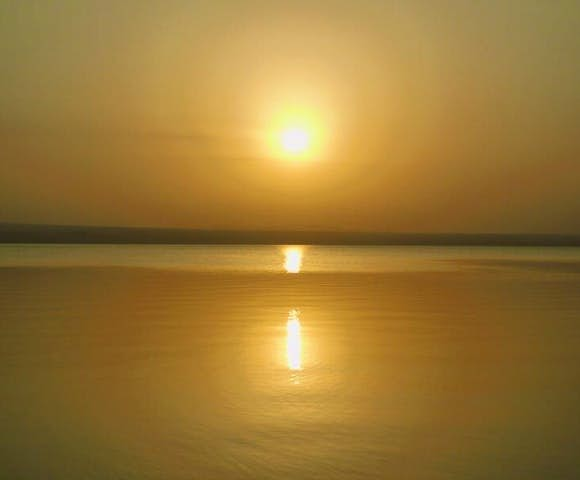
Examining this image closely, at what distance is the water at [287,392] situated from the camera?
420cm

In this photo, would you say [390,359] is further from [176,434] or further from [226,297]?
[226,297]

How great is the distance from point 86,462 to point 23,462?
39cm

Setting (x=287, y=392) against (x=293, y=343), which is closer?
(x=287, y=392)

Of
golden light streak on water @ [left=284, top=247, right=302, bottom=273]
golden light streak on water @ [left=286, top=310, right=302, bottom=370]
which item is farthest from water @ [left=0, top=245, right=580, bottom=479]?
golden light streak on water @ [left=284, top=247, right=302, bottom=273]

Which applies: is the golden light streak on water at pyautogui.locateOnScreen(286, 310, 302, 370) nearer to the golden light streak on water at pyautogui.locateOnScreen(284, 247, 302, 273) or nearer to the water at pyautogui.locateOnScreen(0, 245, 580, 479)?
the water at pyautogui.locateOnScreen(0, 245, 580, 479)

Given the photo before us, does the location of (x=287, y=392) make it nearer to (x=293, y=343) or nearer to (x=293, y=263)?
(x=293, y=343)

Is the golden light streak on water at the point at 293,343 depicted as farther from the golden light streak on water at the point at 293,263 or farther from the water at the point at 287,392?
the golden light streak on water at the point at 293,263

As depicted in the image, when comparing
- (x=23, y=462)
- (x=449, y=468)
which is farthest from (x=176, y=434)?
→ (x=449, y=468)

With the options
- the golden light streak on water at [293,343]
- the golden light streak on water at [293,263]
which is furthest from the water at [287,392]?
the golden light streak on water at [293,263]

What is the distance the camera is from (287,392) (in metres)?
5.85

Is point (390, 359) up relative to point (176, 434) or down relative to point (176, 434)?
up

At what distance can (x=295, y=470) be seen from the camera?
4074 mm

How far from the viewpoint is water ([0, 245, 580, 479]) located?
420 centimetres

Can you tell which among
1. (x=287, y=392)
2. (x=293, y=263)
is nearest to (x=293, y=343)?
(x=287, y=392)
